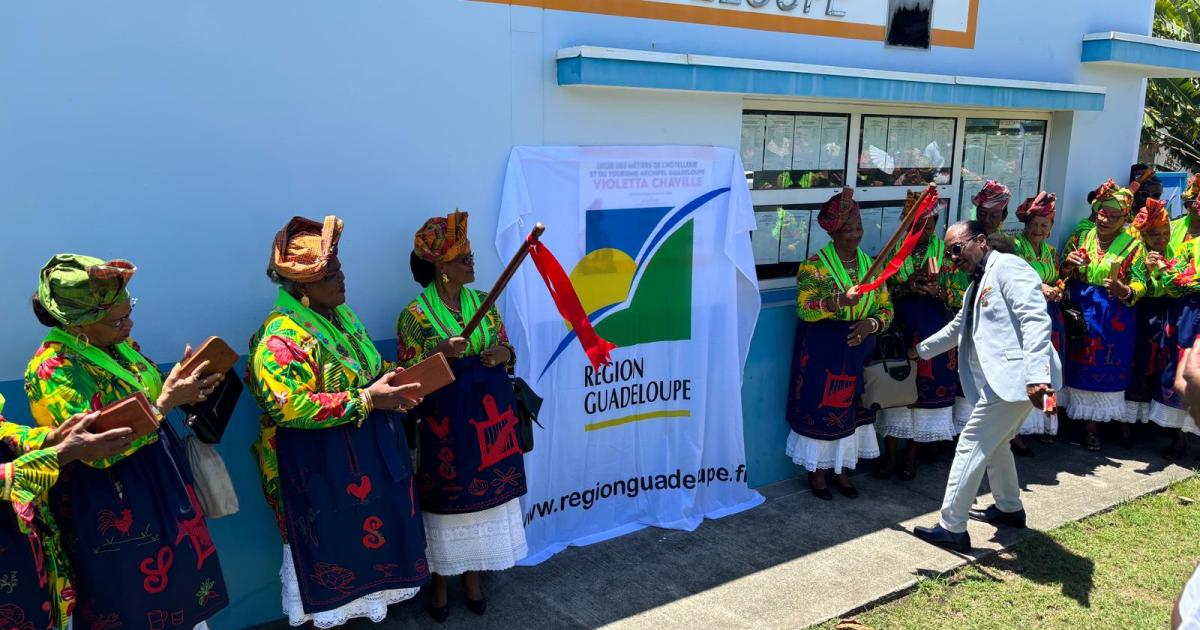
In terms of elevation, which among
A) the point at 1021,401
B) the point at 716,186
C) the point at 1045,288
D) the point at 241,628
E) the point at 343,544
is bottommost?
the point at 241,628

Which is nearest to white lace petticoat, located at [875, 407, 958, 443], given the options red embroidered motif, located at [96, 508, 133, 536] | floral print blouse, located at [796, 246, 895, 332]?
floral print blouse, located at [796, 246, 895, 332]

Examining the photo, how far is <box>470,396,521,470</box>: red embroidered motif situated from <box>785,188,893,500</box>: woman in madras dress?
6.71ft

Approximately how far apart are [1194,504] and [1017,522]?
52.6 inches

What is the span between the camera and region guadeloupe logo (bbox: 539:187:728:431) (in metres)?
4.48

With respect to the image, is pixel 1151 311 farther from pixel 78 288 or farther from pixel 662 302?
pixel 78 288

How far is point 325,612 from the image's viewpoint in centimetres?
342

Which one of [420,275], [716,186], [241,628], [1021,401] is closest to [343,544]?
[241,628]

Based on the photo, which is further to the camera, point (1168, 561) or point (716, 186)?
point (716, 186)

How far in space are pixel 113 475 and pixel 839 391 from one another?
3795 millimetres

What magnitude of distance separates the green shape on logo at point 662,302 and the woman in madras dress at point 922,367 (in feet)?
5.06

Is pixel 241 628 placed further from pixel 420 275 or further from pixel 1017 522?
pixel 1017 522

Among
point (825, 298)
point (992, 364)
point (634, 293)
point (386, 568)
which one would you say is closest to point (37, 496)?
point (386, 568)

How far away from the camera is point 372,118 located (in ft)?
12.2

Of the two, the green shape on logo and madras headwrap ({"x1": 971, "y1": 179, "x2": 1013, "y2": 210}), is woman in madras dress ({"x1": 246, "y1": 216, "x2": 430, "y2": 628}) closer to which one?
the green shape on logo
